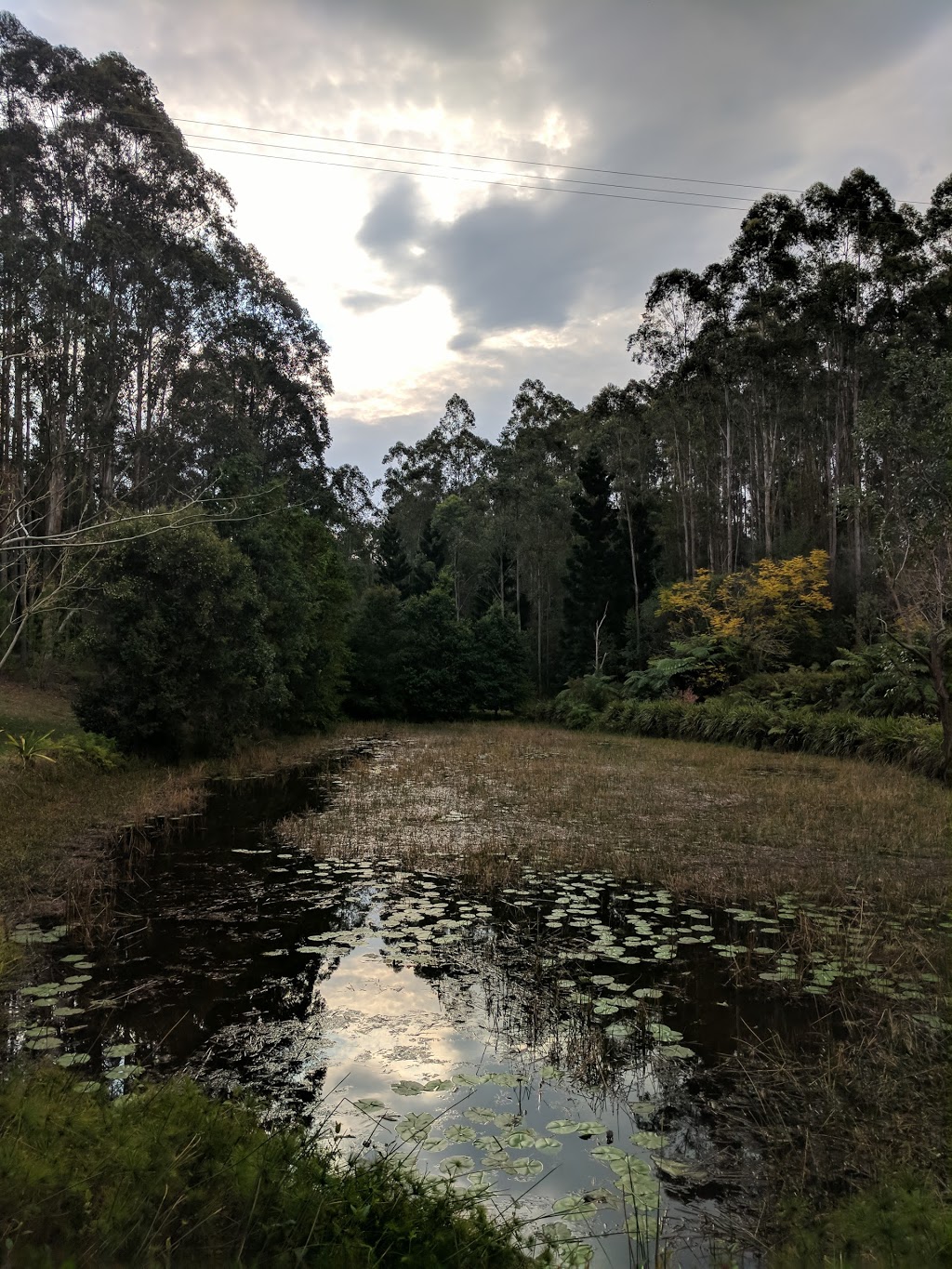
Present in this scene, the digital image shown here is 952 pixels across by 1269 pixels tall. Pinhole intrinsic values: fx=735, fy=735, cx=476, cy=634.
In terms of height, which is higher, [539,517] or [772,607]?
[539,517]

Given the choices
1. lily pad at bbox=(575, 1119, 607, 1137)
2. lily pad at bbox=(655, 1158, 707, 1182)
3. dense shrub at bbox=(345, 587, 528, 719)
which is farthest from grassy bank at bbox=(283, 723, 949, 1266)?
dense shrub at bbox=(345, 587, 528, 719)

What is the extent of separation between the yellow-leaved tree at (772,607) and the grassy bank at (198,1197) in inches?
894

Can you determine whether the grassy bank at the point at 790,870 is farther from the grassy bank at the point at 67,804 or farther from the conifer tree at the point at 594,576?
the conifer tree at the point at 594,576

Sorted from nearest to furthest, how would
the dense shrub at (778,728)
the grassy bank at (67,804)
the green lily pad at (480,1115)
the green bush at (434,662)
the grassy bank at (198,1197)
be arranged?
the grassy bank at (198,1197)
the green lily pad at (480,1115)
the grassy bank at (67,804)
the dense shrub at (778,728)
the green bush at (434,662)

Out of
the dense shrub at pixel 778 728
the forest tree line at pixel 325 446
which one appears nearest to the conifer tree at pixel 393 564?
the forest tree line at pixel 325 446

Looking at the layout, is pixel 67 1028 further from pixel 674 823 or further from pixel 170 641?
pixel 170 641

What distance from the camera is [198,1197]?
6.53ft

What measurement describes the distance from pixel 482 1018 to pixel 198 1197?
243 cm

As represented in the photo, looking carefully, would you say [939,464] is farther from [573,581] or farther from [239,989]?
[239,989]

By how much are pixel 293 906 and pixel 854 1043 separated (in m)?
4.23

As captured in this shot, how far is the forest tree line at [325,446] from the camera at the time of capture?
45.9 feet

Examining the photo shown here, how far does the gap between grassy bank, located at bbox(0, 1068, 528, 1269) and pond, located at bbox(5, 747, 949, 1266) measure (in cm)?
38

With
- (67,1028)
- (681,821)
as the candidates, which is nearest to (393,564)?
(681,821)

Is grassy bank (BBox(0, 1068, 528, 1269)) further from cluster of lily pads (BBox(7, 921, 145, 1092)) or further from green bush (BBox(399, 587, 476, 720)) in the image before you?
green bush (BBox(399, 587, 476, 720))
